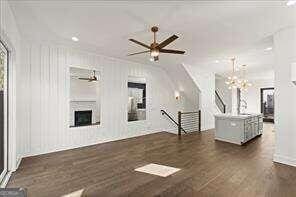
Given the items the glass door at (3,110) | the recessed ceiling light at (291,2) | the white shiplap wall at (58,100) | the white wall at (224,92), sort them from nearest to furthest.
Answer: the recessed ceiling light at (291,2) < the glass door at (3,110) < the white shiplap wall at (58,100) < the white wall at (224,92)

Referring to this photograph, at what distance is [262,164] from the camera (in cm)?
409

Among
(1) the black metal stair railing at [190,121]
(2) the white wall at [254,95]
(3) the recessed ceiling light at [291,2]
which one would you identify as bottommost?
(1) the black metal stair railing at [190,121]

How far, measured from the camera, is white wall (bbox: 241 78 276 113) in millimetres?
11945

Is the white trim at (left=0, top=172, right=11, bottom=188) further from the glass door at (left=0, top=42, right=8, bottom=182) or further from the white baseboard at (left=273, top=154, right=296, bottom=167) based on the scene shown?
the white baseboard at (left=273, top=154, right=296, bottom=167)

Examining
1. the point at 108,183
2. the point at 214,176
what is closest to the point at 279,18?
the point at 214,176

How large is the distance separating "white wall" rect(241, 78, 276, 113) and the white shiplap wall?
341 inches

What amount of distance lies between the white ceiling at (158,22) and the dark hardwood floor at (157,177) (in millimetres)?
2922

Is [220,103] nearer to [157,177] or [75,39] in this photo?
[157,177]

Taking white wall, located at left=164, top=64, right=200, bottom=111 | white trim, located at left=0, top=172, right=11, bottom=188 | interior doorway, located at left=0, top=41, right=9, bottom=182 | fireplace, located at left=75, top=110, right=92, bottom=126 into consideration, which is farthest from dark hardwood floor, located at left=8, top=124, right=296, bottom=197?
white wall, located at left=164, top=64, right=200, bottom=111

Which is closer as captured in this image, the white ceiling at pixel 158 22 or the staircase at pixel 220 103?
the white ceiling at pixel 158 22

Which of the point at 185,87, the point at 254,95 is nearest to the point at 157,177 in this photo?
the point at 185,87

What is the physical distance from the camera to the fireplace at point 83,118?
589 centimetres

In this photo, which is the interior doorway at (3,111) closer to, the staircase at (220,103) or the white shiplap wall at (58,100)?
the white shiplap wall at (58,100)

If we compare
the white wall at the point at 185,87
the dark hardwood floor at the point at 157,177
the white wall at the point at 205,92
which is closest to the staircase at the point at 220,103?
the white wall at the point at 205,92
